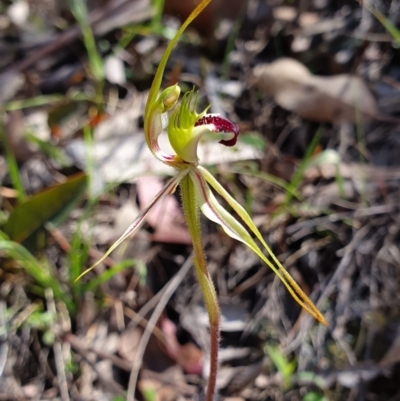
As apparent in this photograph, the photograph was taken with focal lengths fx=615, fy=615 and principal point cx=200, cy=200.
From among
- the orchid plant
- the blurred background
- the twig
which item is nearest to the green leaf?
the blurred background

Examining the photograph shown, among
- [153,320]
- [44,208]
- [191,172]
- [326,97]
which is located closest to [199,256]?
[191,172]

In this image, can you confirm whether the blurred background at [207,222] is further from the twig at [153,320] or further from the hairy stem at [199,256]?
the hairy stem at [199,256]

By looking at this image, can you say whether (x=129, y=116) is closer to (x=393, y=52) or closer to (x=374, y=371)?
(x=393, y=52)

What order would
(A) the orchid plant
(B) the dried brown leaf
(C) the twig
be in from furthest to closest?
(B) the dried brown leaf, (C) the twig, (A) the orchid plant

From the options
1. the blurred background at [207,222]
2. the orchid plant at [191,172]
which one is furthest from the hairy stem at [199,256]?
the blurred background at [207,222]

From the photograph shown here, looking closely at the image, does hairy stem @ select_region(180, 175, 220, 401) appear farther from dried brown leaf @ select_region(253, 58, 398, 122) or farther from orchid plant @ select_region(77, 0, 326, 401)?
dried brown leaf @ select_region(253, 58, 398, 122)

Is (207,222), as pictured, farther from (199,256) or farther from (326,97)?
(199,256)
